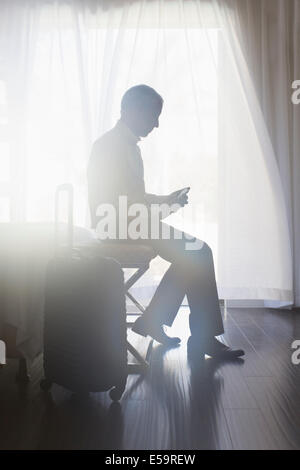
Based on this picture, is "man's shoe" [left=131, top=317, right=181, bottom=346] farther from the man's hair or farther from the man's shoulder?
the man's hair

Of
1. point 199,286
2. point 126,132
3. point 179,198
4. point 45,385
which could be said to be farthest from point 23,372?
point 126,132

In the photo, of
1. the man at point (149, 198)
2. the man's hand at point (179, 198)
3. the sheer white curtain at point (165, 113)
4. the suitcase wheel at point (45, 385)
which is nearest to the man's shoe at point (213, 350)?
the man at point (149, 198)

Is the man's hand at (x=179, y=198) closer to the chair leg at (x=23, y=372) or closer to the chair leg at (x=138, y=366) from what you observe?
the chair leg at (x=138, y=366)

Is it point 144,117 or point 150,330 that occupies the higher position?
point 144,117

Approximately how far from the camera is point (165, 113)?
145 inches

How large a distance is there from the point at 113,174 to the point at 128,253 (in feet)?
1.22

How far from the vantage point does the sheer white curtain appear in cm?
367

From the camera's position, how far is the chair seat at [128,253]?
2.14 m

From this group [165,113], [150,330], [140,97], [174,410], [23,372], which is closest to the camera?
[174,410]

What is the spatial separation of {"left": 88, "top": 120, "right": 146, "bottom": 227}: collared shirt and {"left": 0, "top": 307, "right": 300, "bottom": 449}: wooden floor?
31.4 inches

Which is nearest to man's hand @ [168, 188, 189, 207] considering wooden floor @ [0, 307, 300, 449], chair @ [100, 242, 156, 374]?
chair @ [100, 242, 156, 374]

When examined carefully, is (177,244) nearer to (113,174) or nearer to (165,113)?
(113,174)

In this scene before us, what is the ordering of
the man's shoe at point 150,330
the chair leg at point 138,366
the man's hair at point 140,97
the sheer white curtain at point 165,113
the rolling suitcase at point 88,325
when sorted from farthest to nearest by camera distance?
the sheer white curtain at point 165,113 → the man's shoe at point 150,330 → the man's hair at point 140,97 → the chair leg at point 138,366 → the rolling suitcase at point 88,325

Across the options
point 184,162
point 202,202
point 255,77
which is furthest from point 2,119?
point 255,77
